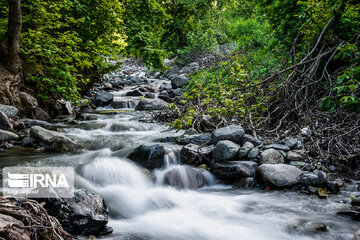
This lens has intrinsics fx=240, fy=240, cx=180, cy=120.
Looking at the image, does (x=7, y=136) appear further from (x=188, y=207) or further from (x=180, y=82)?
(x=180, y=82)

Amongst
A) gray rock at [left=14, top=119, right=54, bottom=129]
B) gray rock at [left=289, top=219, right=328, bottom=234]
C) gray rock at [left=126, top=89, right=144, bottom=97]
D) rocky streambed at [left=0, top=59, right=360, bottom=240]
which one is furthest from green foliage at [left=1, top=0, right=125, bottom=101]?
gray rock at [left=289, top=219, right=328, bottom=234]

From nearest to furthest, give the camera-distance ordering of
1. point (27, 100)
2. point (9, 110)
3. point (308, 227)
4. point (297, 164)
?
point (308, 227), point (297, 164), point (9, 110), point (27, 100)

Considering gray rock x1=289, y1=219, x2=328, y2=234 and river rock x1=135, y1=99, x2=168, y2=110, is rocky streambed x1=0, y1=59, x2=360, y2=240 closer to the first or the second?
gray rock x1=289, y1=219, x2=328, y2=234

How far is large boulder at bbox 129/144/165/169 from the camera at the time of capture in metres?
4.71

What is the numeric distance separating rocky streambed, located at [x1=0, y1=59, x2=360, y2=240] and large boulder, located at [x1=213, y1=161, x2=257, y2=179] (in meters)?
0.02

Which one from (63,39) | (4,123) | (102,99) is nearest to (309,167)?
(4,123)

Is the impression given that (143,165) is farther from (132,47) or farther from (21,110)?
(132,47)

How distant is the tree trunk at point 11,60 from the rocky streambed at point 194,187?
86cm

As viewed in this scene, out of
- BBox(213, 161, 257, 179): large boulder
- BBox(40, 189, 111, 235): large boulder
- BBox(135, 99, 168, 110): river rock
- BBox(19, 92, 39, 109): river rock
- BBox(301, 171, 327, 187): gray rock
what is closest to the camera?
BBox(40, 189, 111, 235): large boulder

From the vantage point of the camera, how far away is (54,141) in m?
5.34

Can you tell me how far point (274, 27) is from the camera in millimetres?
8078

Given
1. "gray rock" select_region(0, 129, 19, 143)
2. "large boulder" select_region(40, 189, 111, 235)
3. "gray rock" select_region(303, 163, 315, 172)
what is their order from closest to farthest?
1. "large boulder" select_region(40, 189, 111, 235)
2. "gray rock" select_region(303, 163, 315, 172)
3. "gray rock" select_region(0, 129, 19, 143)

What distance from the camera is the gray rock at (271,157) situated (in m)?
4.38

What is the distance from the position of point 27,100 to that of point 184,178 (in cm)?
602
